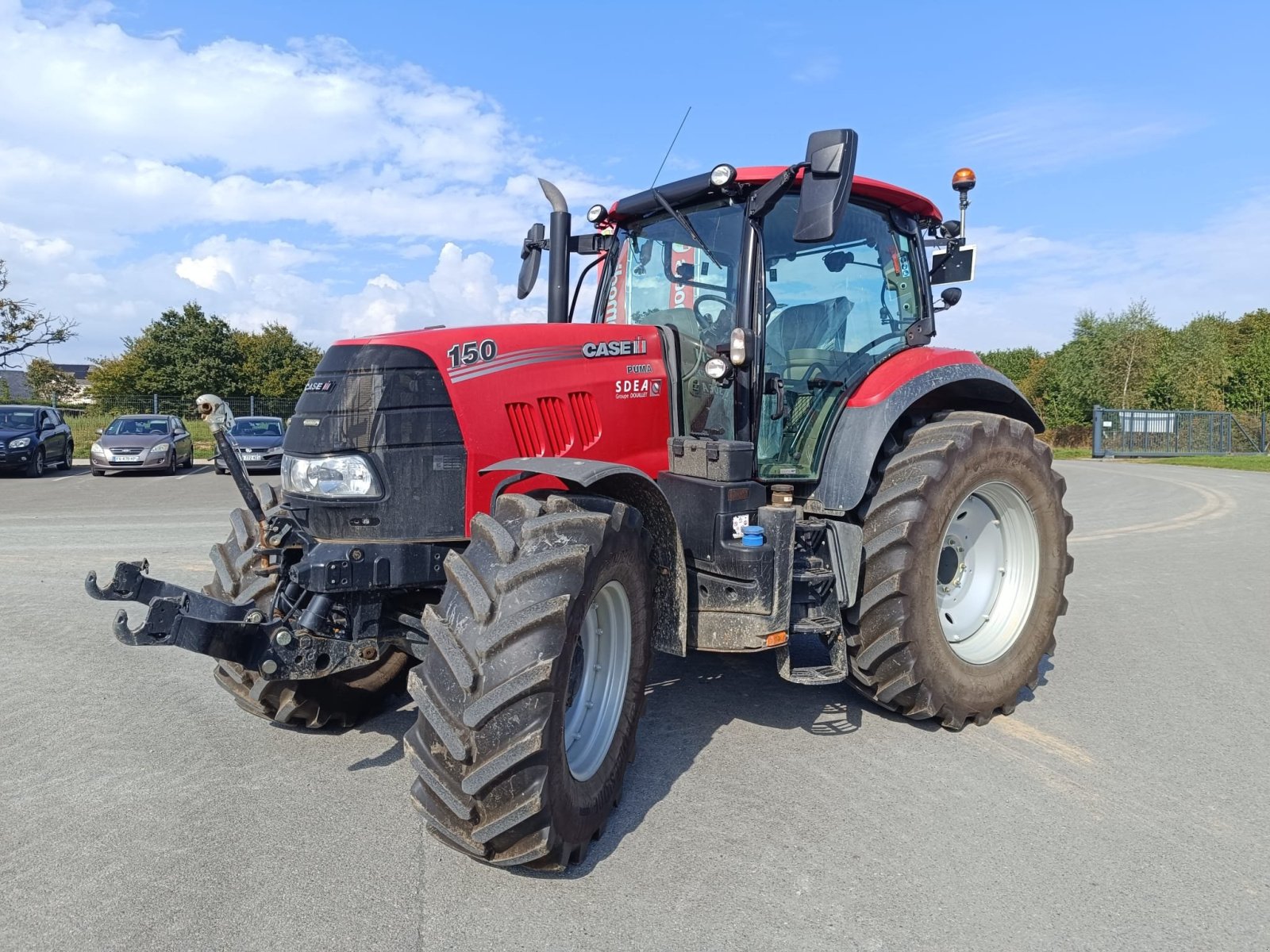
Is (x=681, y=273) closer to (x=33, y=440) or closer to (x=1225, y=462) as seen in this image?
(x=33, y=440)

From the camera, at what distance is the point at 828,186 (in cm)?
371

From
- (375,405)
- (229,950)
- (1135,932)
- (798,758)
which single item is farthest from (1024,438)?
(229,950)

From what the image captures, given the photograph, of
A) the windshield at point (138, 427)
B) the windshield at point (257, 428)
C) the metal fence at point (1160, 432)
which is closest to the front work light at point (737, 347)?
the windshield at point (138, 427)

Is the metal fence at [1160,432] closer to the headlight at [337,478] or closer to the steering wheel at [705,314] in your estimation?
the steering wheel at [705,314]

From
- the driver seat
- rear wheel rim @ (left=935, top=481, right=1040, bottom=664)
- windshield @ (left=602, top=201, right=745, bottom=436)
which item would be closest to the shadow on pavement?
rear wheel rim @ (left=935, top=481, right=1040, bottom=664)

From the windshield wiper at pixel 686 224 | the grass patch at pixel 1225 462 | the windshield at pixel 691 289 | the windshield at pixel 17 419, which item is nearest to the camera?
the windshield at pixel 691 289

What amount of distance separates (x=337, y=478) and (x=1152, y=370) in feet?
179

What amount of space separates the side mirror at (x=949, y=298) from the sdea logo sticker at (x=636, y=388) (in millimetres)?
2132

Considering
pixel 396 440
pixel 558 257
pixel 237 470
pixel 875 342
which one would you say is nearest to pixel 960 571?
pixel 875 342

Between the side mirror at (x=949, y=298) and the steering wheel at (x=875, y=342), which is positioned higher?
the side mirror at (x=949, y=298)

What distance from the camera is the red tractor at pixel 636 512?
290 cm

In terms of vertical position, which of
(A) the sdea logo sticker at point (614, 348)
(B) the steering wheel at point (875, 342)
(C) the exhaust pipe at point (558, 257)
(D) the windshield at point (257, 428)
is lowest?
(D) the windshield at point (257, 428)

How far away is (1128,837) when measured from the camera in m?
3.29

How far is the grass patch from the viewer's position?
2856 centimetres
